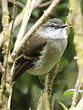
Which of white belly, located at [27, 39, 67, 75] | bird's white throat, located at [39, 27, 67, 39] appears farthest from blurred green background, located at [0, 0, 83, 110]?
white belly, located at [27, 39, 67, 75]

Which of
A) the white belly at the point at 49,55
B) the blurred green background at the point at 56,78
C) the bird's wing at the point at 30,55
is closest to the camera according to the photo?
A: the bird's wing at the point at 30,55

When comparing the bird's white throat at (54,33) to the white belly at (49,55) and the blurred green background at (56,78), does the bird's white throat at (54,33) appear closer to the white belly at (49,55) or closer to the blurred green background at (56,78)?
the white belly at (49,55)

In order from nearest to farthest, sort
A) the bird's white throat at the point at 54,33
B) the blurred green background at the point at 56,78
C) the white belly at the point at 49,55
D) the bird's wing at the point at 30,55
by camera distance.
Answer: the bird's wing at the point at 30,55 → the white belly at the point at 49,55 → the bird's white throat at the point at 54,33 → the blurred green background at the point at 56,78

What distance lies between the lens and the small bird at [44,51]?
3.41 m

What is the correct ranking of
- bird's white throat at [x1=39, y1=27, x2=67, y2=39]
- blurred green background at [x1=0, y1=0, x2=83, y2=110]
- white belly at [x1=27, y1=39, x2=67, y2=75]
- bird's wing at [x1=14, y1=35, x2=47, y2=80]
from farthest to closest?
1. blurred green background at [x1=0, y1=0, x2=83, y2=110]
2. bird's white throat at [x1=39, y1=27, x2=67, y2=39]
3. white belly at [x1=27, y1=39, x2=67, y2=75]
4. bird's wing at [x1=14, y1=35, x2=47, y2=80]

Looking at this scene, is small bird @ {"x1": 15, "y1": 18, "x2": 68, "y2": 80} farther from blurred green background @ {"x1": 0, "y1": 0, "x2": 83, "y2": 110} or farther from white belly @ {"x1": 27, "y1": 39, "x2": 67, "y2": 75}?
blurred green background @ {"x1": 0, "y1": 0, "x2": 83, "y2": 110}

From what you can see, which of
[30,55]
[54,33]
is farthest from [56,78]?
[30,55]

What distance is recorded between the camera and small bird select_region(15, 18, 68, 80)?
341 cm

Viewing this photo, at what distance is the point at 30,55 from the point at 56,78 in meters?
1.15

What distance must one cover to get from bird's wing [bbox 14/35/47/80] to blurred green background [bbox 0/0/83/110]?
0.37 m

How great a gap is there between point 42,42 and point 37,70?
365 millimetres

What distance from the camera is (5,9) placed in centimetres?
147

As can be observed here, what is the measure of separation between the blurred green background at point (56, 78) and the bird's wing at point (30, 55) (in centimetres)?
37

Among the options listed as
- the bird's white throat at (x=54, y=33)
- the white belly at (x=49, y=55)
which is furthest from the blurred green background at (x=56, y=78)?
the white belly at (x=49, y=55)
